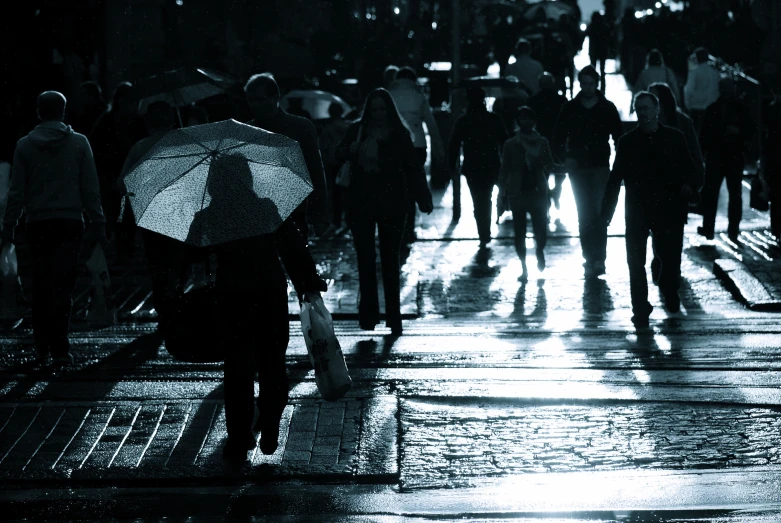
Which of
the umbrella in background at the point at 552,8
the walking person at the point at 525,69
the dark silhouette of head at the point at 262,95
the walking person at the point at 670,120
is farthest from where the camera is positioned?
the umbrella in background at the point at 552,8

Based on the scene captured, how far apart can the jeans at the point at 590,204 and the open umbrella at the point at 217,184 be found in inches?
310

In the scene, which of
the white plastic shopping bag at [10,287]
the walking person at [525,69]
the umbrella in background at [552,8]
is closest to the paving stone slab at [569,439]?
the white plastic shopping bag at [10,287]

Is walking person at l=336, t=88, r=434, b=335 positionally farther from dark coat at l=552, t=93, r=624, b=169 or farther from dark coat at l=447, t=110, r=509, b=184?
dark coat at l=447, t=110, r=509, b=184

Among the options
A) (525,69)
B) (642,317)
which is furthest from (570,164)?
(525,69)

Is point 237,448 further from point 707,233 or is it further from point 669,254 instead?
point 707,233

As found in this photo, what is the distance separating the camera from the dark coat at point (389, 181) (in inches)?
448

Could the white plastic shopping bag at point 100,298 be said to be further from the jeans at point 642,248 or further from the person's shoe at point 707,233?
the person's shoe at point 707,233

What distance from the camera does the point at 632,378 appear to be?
963 centimetres

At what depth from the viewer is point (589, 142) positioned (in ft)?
49.8

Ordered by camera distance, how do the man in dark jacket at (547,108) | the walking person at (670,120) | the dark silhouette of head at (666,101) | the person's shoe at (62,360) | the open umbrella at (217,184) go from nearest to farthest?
1. the open umbrella at (217,184)
2. the person's shoe at (62,360)
3. the walking person at (670,120)
4. the dark silhouette of head at (666,101)
5. the man in dark jacket at (547,108)

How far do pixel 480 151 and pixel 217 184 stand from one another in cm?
1012

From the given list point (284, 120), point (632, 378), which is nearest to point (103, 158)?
point (284, 120)

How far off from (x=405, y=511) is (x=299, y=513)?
1.47 feet

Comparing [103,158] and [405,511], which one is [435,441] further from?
[103,158]
